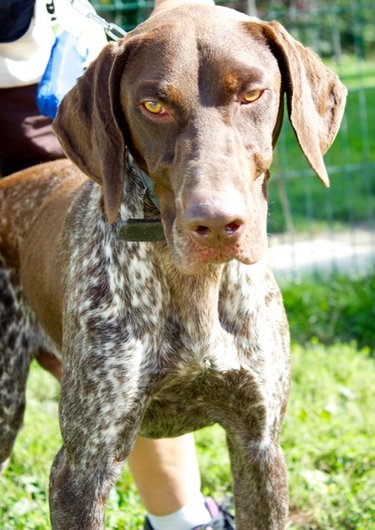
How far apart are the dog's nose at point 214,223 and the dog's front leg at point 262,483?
36.2 inches

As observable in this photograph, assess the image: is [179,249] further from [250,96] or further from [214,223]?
[250,96]

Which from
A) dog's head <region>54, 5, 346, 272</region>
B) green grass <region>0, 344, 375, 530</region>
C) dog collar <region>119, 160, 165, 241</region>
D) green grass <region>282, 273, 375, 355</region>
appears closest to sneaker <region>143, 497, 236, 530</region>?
green grass <region>0, 344, 375, 530</region>

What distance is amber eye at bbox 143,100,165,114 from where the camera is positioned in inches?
130

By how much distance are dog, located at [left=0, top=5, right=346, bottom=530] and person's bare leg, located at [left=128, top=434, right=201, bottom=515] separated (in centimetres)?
52

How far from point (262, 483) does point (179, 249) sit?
3.09 feet

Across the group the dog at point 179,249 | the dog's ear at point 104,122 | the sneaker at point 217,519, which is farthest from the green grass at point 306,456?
the dog's ear at point 104,122

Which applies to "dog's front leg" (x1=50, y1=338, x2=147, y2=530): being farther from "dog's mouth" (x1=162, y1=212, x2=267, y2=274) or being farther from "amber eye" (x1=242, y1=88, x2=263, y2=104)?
"amber eye" (x1=242, y1=88, x2=263, y2=104)

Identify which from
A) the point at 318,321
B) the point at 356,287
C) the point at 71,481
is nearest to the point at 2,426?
the point at 71,481

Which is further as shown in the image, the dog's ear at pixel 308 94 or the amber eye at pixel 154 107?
the dog's ear at pixel 308 94

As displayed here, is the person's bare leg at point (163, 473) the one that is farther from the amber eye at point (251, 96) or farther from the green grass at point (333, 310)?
the green grass at point (333, 310)

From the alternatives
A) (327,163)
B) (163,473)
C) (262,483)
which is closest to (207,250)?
(262,483)

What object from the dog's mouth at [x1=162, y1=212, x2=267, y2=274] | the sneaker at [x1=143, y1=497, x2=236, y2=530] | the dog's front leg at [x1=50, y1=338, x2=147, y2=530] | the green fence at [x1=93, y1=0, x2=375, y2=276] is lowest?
the green fence at [x1=93, y1=0, x2=375, y2=276]

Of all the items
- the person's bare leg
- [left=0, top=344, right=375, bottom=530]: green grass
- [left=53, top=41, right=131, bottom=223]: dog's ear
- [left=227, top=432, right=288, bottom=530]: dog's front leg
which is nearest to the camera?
[left=53, top=41, right=131, bottom=223]: dog's ear

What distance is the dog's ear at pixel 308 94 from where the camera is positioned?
3471 millimetres
